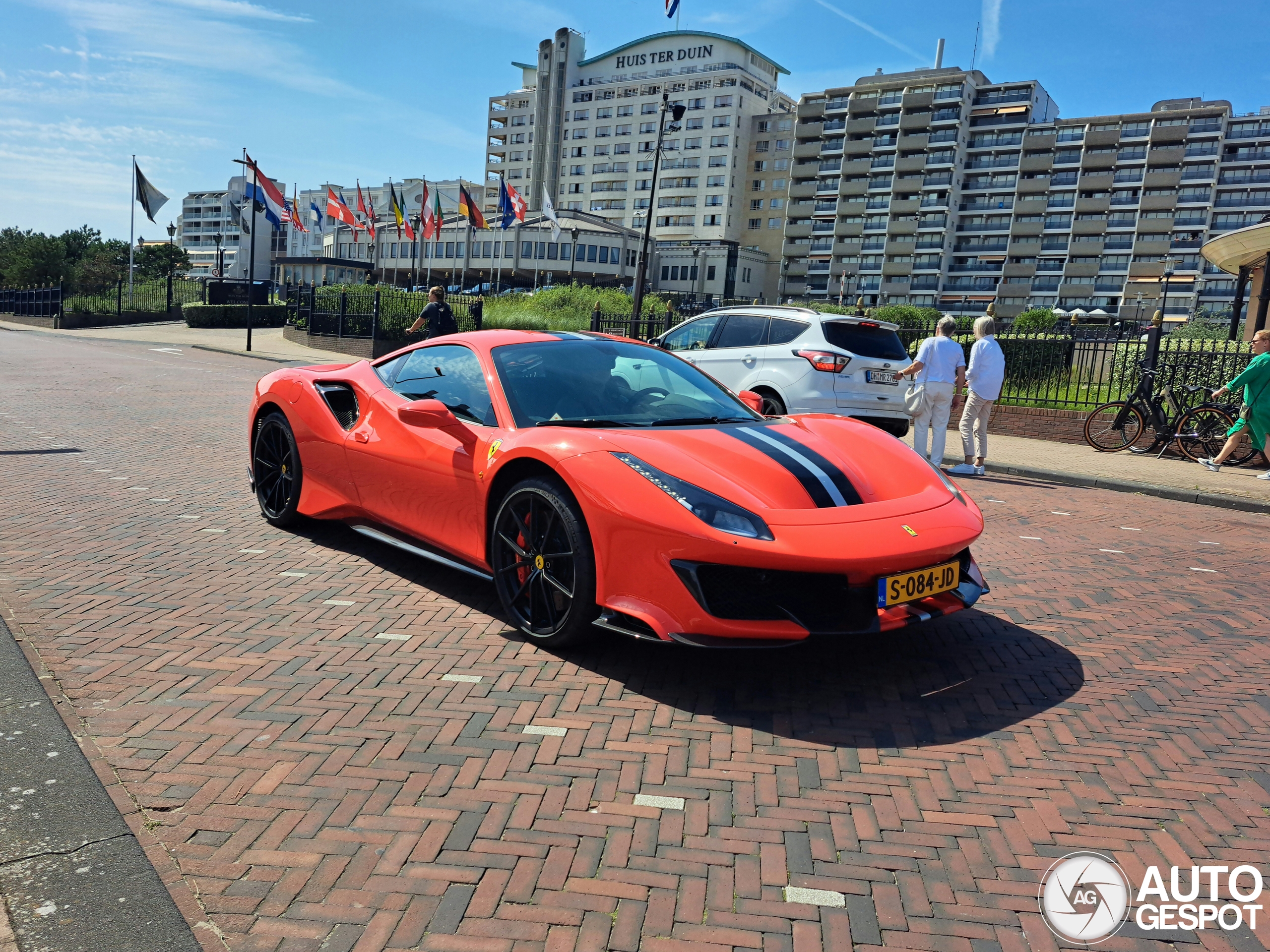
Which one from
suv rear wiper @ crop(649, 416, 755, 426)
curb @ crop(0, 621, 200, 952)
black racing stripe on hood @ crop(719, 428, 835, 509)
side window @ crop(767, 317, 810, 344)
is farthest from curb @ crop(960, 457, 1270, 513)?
curb @ crop(0, 621, 200, 952)

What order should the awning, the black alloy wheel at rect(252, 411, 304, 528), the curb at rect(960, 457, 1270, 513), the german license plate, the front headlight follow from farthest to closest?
the awning → the curb at rect(960, 457, 1270, 513) → the black alloy wheel at rect(252, 411, 304, 528) → the german license plate → the front headlight

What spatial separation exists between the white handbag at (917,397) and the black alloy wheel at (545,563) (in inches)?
277

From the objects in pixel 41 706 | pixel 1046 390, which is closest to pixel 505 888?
pixel 41 706

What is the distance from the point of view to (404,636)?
4195 mm

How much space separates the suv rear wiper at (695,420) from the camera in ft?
14.6

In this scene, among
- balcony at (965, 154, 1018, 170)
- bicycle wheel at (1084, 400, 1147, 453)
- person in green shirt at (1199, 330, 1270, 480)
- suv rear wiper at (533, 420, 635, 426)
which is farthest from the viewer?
balcony at (965, 154, 1018, 170)

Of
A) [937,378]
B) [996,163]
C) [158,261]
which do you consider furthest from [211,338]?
[158,261]

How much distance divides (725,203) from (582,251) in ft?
71.4

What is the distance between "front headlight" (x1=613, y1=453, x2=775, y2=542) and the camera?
137 inches

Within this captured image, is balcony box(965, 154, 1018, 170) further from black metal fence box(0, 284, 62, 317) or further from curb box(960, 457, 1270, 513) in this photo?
curb box(960, 457, 1270, 513)

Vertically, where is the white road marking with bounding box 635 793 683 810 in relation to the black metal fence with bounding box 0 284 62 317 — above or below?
below

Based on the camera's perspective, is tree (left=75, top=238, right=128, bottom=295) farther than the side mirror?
Yes

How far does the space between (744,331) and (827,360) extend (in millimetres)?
1370

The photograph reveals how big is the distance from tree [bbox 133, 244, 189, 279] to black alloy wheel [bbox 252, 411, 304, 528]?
294 feet
